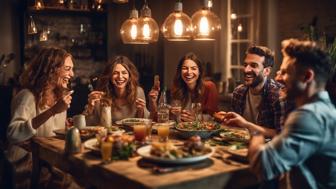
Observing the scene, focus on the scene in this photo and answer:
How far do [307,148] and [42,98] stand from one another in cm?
189

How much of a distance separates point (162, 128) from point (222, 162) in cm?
54

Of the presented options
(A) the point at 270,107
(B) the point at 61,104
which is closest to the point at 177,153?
(B) the point at 61,104

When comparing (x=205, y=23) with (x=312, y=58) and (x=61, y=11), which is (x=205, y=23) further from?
(x=61, y=11)

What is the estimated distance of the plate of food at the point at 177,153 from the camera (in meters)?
2.09

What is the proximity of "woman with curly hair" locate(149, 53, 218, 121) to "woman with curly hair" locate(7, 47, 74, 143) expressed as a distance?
105cm

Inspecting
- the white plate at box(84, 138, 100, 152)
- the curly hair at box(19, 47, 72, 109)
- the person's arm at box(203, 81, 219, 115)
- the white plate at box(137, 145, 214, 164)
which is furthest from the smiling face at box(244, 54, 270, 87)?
the curly hair at box(19, 47, 72, 109)

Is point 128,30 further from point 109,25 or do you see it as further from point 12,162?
point 109,25

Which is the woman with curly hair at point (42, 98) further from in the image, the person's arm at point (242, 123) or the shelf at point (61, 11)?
the shelf at point (61, 11)

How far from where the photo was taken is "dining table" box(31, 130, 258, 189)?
191 centimetres

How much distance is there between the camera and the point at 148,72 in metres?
7.67

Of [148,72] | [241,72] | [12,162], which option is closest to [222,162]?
[12,162]

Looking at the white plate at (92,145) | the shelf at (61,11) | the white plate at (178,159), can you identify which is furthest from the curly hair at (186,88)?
the shelf at (61,11)

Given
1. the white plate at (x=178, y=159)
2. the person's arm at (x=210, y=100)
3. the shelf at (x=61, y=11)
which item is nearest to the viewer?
the white plate at (x=178, y=159)

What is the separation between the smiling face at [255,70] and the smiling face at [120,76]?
1.02 meters
